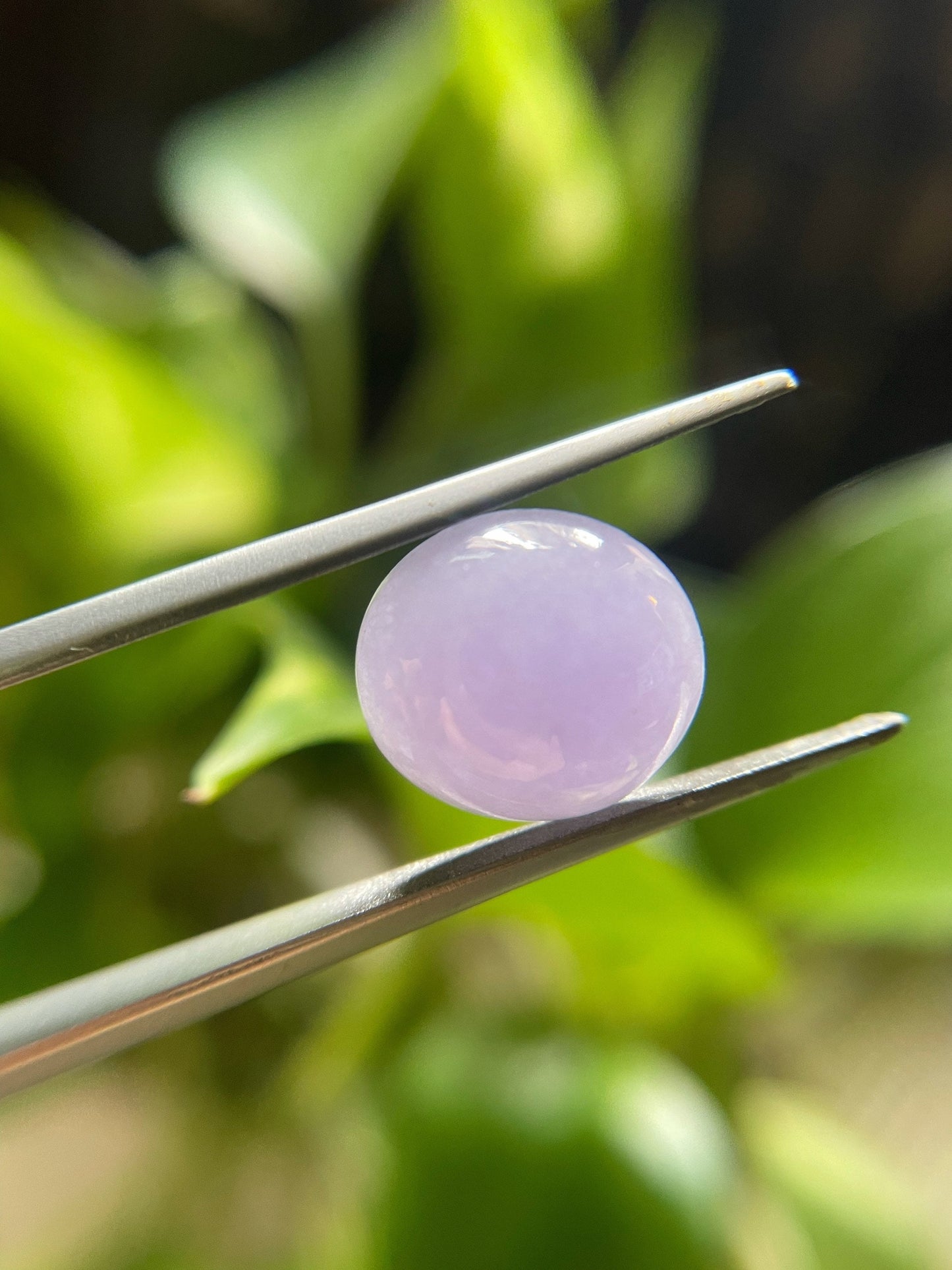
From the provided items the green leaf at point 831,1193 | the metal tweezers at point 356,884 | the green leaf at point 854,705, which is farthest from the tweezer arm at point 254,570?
the green leaf at point 831,1193

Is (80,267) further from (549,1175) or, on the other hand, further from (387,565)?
(549,1175)

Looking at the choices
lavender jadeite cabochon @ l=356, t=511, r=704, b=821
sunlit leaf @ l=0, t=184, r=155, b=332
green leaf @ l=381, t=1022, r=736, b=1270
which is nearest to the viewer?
lavender jadeite cabochon @ l=356, t=511, r=704, b=821

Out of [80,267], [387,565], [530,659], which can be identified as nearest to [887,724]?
[530,659]

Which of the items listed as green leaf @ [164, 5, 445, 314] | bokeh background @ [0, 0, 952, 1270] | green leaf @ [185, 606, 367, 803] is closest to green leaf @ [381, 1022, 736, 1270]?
bokeh background @ [0, 0, 952, 1270]

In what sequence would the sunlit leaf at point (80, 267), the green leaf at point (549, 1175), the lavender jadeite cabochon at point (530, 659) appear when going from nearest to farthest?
the lavender jadeite cabochon at point (530, 659), the green leaf at point (549, 1175), the sunlit leaf at point (80, 267)

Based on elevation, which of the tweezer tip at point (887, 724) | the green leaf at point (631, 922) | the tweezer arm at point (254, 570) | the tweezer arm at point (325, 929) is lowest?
the green leaf at point (631, 922)

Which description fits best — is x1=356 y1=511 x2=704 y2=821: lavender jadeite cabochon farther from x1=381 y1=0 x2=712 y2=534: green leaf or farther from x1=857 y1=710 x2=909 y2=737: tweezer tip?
x1=381 y1=0 x2=712 y2=534: green leaf

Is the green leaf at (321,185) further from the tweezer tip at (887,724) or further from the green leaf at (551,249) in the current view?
the tweezer tip at (887,724)

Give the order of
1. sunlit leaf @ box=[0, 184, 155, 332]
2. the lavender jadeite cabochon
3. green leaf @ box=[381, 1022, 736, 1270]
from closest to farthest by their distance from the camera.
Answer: the lavender jadeite cabochon
green leaf @ box=[381, 1022, 736, 1270]
sunlit leaf @ box=[0, 184, 155, 332]
